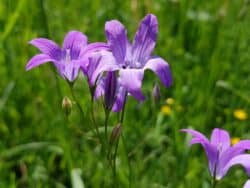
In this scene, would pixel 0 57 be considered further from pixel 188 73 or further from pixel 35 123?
pixel 188 73

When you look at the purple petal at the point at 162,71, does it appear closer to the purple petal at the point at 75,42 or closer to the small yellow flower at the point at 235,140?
the purple petal at the point at 75,42

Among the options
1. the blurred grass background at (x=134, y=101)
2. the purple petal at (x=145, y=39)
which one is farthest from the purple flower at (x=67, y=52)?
the blurred grass background at (x=134, y=101)

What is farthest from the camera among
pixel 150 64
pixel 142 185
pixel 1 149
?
pixel 1 149

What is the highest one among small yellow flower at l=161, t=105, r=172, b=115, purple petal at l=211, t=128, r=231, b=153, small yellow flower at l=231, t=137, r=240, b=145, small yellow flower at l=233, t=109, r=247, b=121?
purple petal at l=211, t=128, r=231, b=153

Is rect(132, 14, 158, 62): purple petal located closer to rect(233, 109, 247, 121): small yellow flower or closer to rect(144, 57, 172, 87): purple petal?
rect(144, 57, 172, 87): purple petal

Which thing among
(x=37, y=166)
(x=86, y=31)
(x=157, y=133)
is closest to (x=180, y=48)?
(x=86, y=31)

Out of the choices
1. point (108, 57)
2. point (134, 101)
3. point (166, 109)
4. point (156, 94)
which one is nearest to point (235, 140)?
point (166, 109)

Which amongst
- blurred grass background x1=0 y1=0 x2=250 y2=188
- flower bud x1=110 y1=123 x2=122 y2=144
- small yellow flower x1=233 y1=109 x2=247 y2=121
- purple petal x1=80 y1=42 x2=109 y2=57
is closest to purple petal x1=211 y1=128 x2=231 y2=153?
flower bud x1=110 y1=123 x2=122 y2=144

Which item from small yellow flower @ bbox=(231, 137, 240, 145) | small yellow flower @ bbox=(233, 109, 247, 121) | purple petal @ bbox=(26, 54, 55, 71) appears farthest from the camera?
small yellow flower @ bbox=(233, 109, 247, 121)
